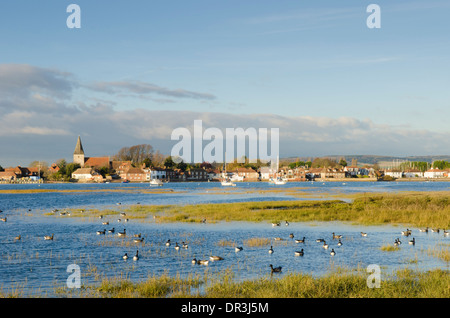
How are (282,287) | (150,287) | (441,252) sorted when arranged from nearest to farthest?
1. (282,287)
2. (150,287)
3. (441,252)

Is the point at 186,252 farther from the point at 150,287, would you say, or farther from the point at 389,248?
the point at 389,248

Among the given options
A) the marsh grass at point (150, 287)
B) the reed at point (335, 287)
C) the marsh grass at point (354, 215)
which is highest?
the reed at point (335, 287)

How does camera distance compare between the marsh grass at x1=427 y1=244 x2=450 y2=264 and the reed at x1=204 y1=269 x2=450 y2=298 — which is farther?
the marsh grass at x1=427 y1=244 x2=450 y2=264

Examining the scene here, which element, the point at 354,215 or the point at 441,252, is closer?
the point at 441,252

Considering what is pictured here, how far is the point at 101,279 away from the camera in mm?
22453

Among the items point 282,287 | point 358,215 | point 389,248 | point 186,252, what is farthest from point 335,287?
point 358,215

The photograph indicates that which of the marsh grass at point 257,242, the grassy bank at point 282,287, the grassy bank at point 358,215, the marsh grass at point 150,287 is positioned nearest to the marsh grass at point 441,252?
the grassy bank at point 282,287

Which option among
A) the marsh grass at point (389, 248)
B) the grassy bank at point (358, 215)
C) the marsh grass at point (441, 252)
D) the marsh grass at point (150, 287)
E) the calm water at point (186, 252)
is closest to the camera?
the marsh grass at point (150, 287)

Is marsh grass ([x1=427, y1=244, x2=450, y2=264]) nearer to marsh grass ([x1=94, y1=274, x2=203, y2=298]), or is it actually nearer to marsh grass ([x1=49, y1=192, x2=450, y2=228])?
marsh grass ([x1=49, y1=192, x2=450, y2=228])

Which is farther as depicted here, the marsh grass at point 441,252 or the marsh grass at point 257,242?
the marsh grass at point 257,242

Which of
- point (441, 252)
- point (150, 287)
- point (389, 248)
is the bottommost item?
point (389, 248)

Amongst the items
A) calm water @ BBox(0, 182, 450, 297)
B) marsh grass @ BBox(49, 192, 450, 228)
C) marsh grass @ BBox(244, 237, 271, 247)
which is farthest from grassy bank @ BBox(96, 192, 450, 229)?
marsh grass @ BBox(244, 237, 271, 247)

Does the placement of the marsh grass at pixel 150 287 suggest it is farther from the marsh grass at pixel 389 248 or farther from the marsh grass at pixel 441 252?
the marsh grass at pixel 441 252
